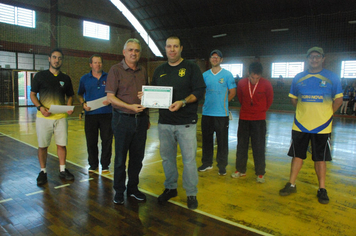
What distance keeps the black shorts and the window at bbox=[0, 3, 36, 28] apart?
58.7 ft

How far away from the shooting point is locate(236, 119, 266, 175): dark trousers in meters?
3.52

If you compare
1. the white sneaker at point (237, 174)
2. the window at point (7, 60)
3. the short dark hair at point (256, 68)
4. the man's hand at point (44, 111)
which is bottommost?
the white sneaker at point (237, 174)

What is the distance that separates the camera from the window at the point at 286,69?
2006 centimetres

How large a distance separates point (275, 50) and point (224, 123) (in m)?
17.6

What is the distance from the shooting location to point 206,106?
386 cm

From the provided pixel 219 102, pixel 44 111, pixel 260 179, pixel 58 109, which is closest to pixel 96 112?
pixel 58 109

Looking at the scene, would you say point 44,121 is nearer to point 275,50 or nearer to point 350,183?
point 350,183

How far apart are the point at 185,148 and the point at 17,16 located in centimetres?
1769

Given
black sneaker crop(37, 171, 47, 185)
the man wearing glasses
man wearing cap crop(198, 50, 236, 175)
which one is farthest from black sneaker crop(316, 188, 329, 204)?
black sneaker crop(37, 171, 47, 185)

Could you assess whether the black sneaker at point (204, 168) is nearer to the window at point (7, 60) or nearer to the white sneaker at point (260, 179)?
the white sneaker at point (260, 179)

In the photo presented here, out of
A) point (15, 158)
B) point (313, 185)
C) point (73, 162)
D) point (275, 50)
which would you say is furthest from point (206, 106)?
point (275, 50)

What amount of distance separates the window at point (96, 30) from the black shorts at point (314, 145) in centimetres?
1867

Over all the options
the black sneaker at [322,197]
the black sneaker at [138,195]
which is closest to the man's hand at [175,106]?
the black sneaker at [138,195]

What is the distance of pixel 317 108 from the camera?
2.92 metres
